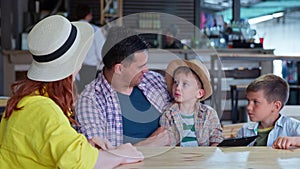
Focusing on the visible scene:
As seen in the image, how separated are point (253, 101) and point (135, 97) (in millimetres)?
581

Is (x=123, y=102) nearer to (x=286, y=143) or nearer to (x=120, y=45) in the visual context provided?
(x=120, y=45)

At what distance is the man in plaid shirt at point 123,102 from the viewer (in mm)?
1813

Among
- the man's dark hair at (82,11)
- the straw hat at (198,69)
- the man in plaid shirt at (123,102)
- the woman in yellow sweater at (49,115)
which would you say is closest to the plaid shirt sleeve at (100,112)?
the man in plaid shirt at (123,102)

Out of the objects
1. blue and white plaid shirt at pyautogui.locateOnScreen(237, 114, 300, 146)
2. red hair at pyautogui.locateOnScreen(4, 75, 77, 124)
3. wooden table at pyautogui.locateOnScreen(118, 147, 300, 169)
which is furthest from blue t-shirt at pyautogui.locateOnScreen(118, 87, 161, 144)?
red hair at pyautogui.locateOnScreen(4, 75, 77, 124)

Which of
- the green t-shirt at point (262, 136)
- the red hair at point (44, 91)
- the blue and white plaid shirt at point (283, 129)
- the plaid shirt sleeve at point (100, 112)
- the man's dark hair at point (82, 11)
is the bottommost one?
the green t-shirt at point (262, 136)

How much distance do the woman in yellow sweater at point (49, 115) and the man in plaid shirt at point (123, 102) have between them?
1.07ft

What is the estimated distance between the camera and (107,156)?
1.41 m

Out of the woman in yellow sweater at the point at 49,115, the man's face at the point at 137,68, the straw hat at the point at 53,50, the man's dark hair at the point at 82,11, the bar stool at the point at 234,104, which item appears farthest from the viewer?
the bar stool at the point at 234,104

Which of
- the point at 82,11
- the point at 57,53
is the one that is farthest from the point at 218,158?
the point at 82,11

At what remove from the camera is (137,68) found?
183 cm

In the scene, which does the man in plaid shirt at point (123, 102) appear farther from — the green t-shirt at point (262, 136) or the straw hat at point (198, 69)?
the green t-shirt at point (262, 136)

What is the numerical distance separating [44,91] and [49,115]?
15 centimetres

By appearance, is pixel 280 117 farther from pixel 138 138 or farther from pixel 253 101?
pixel 138 138

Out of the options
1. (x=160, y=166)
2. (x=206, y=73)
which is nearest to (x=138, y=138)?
(x=206, y=73)
